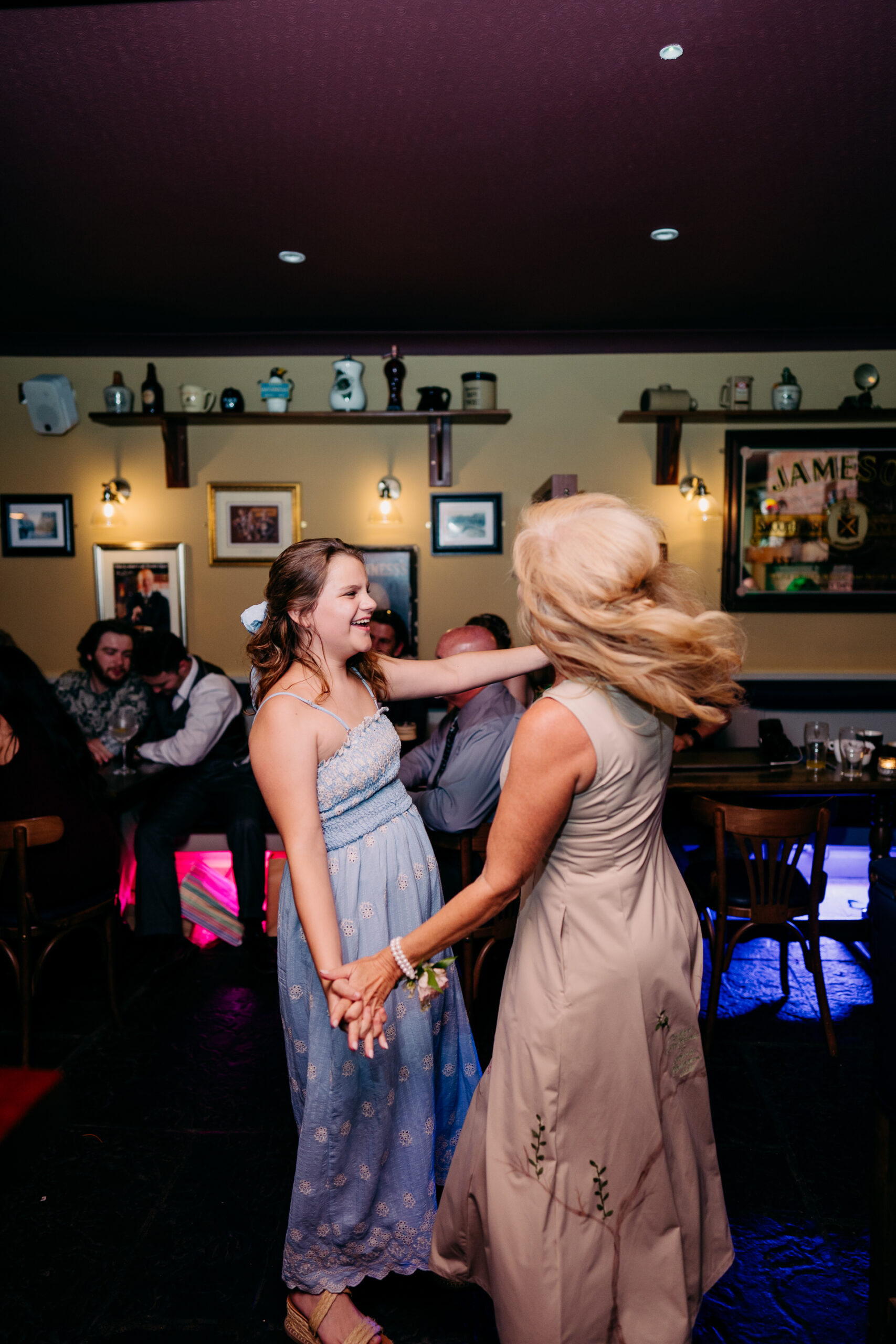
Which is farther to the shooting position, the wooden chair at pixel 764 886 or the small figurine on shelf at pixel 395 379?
the small figurine on shelf at pixel 395 379

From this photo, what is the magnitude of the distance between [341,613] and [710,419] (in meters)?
4.00

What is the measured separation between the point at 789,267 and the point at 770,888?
115 inches

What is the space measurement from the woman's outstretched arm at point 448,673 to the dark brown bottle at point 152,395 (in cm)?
359

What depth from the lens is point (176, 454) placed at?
4.88m

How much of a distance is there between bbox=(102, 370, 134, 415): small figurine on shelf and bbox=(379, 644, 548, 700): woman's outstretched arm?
12.1 feet

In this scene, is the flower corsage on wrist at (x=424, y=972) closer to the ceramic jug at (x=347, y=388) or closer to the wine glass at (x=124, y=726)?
the wine glass at (x=124, y=726)

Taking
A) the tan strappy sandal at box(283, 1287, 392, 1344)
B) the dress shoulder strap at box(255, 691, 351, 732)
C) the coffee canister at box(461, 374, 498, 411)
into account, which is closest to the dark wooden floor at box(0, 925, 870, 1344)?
the tan strappy sandal at box(283, 1287, 392, 1344)

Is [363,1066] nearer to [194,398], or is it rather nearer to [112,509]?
[194,398]

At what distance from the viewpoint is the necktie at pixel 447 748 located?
292 centimetres

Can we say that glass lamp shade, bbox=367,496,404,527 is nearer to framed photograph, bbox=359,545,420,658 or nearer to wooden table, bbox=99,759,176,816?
framed photograph, bbox=359,545,420,658

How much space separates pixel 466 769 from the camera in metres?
2.70

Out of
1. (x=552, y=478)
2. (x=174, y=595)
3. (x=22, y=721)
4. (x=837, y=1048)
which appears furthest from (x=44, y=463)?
(x=837, y=1048)

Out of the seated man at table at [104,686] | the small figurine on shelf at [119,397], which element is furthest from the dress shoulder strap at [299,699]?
the small figurine on shelf at [119,397]

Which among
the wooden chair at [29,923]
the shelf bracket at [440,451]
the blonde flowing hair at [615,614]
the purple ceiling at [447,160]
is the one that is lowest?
the wooden chair at [29,923]
